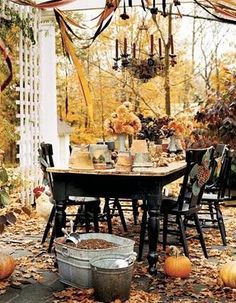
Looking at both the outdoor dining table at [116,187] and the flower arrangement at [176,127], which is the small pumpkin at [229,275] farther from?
the flower arrangement at [176,127]

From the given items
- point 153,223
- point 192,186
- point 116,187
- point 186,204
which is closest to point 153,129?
point 186,204

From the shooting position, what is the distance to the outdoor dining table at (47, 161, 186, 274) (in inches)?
142

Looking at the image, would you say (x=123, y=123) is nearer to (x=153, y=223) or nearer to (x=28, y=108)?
(x=153, y=223)

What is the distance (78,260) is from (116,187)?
0.67m

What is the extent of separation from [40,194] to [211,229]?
2079 millimetres

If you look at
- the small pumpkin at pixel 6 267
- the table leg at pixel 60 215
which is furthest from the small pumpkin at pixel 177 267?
the small pumpkin at pixel 6 267

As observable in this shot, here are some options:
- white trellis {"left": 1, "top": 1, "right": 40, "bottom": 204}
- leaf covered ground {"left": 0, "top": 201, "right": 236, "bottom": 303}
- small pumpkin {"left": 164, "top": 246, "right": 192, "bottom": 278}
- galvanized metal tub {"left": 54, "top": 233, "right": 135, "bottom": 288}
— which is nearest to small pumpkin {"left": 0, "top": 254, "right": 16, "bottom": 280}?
leaf covered ground {"left": 0, "top": 201, "right": 236, "bottom": 303}

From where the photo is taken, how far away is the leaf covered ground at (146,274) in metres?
3.20

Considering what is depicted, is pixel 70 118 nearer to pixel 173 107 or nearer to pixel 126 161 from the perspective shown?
pixel 173 107

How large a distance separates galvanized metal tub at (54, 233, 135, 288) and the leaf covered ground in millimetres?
71

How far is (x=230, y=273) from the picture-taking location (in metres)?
3.29

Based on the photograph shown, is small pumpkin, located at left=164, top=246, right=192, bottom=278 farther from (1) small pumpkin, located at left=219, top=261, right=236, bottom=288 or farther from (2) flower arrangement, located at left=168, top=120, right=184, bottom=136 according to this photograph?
(2) flower arrangement, located at left=168, top=120, right=184, bottom=136

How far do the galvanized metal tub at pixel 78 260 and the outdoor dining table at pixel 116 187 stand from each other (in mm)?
290

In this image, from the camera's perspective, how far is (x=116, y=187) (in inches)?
146
